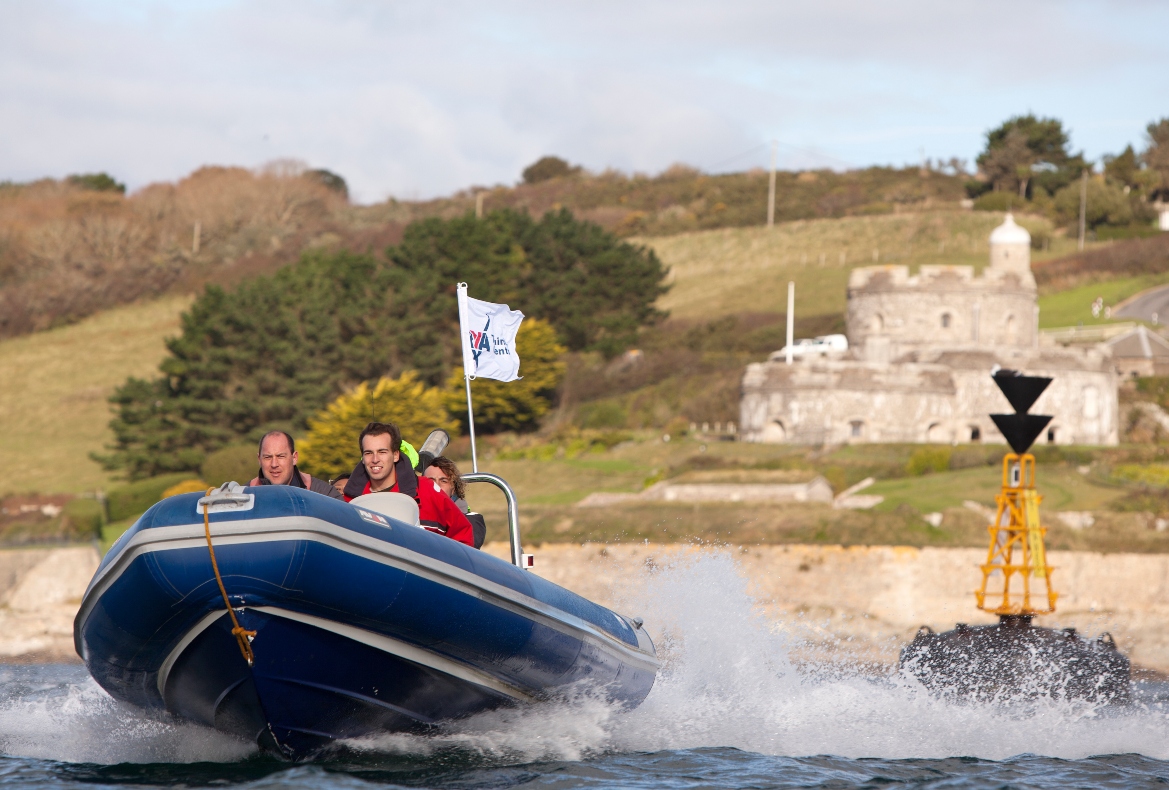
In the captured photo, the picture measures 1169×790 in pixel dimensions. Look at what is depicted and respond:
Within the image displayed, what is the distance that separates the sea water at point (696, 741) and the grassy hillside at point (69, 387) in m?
36.6

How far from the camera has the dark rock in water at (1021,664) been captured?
1579 cm

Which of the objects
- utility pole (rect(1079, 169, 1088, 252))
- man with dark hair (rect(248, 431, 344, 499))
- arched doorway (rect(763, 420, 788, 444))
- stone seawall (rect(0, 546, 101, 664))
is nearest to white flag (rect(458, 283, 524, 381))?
man with dark hair (rect(248, 431, 344, 499))

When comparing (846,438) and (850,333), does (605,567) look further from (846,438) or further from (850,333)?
(850,333)

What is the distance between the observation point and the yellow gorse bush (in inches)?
1667

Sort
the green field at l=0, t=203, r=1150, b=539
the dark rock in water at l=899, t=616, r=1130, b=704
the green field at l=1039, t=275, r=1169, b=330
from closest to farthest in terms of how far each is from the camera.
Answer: the dark rock in water at l=899, t=616, r=1130, b=704
the green field at l=0, t=203, r=1150, b=539
the green field at l=1039, t=275, r=1169, b=330

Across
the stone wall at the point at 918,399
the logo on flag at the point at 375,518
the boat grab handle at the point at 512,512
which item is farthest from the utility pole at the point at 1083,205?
the logo on flag at the point at 375,518

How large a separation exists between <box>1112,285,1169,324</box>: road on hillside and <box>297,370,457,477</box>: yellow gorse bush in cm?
3286

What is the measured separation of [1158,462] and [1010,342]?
10477 millimetres

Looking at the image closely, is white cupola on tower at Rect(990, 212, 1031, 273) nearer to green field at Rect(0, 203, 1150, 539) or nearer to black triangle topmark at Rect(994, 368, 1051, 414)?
green field at Rect(0, 203, 1150, 539)

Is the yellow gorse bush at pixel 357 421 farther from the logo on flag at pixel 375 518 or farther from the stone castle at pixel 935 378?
the logo on flag at pixel 375 518

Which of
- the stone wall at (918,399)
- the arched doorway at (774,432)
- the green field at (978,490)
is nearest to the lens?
the green field at (978,490)

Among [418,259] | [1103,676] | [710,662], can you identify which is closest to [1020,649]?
[1103,676]

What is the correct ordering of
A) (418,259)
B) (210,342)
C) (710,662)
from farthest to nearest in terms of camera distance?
1. (418,259)
2. (210,342)
3. (710,662)

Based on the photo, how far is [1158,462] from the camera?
35.4 meters
